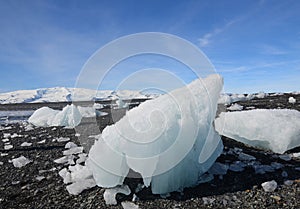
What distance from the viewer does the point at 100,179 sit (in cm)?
304

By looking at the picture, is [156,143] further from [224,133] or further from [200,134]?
[224,133]

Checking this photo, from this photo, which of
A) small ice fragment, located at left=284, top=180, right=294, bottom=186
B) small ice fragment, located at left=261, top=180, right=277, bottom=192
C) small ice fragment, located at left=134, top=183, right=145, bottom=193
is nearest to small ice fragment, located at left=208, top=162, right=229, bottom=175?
small ice fragment, located at left=261, top=180, right=277, bottom=192

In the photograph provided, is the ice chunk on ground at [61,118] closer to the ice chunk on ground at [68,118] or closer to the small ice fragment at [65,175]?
the ice chunk on ground at [68,118]

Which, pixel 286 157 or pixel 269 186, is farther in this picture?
pixel 286 157

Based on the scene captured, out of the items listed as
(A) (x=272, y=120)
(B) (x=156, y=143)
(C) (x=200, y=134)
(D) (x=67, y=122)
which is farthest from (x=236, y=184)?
(D) (x=67, y=122)

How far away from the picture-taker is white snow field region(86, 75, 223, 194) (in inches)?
117

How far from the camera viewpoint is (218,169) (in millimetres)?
3498

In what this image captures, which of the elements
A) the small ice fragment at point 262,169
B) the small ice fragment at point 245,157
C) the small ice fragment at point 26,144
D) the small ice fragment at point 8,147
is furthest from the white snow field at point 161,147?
the small ice fragment at point 8,147

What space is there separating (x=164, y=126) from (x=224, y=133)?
7.35 feet

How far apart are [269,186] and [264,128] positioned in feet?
5.29

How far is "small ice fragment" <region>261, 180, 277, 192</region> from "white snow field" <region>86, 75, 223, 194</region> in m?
0.71

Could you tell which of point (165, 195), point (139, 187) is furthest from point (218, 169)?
point (139, 187)

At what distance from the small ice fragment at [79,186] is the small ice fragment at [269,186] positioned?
2048mm

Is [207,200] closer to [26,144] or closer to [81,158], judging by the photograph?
[81,158]
